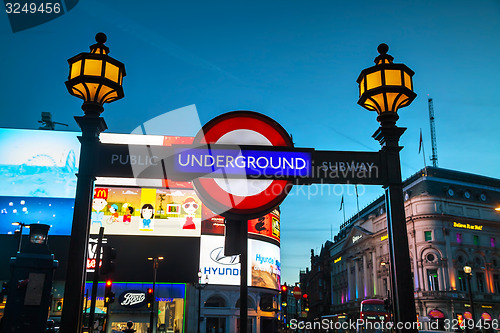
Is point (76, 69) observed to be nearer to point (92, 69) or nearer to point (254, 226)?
point (92, 69)

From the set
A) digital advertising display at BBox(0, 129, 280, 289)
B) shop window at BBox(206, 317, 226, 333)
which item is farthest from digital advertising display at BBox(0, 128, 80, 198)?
shop window at BBox(206, 317, 226, 333)

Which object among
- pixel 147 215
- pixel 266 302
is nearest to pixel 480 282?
pixel 266 302

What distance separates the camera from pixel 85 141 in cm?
434

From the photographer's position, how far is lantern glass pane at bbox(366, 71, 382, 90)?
176 inches

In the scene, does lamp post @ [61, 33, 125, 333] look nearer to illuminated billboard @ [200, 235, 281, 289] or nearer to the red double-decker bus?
the red double-decker bus

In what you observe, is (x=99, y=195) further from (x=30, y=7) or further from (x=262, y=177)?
(x=262, y=177)

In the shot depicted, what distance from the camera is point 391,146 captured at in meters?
4.64

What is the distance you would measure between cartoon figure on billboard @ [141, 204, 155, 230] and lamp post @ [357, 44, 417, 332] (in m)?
46.6

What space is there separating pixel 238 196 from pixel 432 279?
2464 inches

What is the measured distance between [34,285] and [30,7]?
5809 mm

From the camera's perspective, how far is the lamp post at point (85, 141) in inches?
154

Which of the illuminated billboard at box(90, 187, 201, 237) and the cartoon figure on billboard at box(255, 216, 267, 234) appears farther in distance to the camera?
the cartoon figure on billboard at box(255, 216, 267, 234)

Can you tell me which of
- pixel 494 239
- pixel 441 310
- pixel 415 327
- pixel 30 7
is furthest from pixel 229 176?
pixel 494 239

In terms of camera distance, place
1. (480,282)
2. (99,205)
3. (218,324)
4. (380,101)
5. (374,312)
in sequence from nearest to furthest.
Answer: (380,101) < (374,312) < (99,205) < (218,324) < (480,282)
